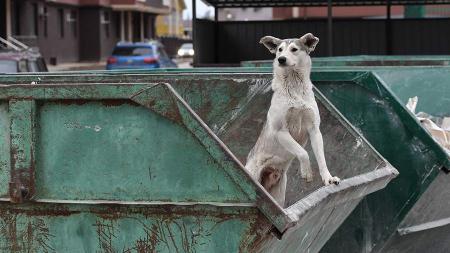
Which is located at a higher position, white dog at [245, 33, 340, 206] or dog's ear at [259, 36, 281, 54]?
dog's ear at [259, 36, 281, 54]

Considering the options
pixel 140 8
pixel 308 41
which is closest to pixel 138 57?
pixel 140 8

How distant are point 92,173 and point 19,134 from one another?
0.37m

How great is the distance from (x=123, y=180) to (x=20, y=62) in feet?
43.6

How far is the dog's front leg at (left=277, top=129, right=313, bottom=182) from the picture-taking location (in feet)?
19.8

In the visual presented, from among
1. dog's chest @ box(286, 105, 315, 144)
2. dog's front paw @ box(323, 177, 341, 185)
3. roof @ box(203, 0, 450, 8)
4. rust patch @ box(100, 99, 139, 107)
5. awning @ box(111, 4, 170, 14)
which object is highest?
awning @ box(111, 4, 170, 14)

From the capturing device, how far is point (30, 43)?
4878 cm

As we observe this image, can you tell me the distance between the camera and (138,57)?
135 feet

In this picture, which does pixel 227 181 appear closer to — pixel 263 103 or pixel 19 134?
pixel 19 134

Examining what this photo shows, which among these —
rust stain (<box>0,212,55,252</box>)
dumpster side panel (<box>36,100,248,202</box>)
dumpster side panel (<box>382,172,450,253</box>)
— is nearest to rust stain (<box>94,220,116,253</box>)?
dumpster side panel (<box>36,100,248,202</box>)

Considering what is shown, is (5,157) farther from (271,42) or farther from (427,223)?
(427,223)

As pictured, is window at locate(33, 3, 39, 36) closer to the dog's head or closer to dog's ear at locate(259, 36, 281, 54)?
dog's ear at locate(259, 36, 281, 54)

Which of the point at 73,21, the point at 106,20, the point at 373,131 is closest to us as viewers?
the point at 373,131

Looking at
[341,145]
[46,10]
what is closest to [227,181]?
[341,145]

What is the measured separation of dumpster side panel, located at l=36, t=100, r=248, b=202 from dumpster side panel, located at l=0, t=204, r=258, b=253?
61 mm
